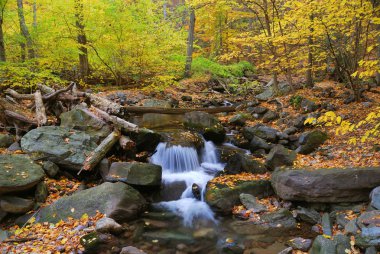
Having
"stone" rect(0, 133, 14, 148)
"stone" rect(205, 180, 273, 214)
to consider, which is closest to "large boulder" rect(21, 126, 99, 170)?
"stone" rect(0, 133, 14, 148)

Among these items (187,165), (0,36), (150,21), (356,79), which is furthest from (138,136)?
(150,21)

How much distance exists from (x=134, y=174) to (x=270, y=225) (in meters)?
3.48

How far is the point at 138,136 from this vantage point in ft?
31.1

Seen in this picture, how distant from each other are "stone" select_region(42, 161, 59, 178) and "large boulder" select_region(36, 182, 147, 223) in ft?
3.76

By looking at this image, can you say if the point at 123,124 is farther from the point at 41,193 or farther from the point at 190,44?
the point at 190,44

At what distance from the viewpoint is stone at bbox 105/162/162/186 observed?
7699 mm

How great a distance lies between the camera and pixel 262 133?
1107 cm

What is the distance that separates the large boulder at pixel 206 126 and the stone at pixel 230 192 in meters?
3.57

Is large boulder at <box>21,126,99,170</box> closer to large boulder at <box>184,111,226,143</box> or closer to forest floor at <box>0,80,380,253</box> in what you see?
forest floor at <box>0,80,380,253</box>

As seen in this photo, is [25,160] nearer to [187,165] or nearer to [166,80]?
[187,165]

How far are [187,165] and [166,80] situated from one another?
9.64 m

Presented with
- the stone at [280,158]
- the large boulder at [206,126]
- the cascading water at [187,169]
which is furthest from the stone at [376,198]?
the large boulder at [206,126]

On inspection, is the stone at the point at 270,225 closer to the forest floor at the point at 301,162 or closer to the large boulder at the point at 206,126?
the forest floor at the point at 301,162

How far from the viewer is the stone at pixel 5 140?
844 centimetres
